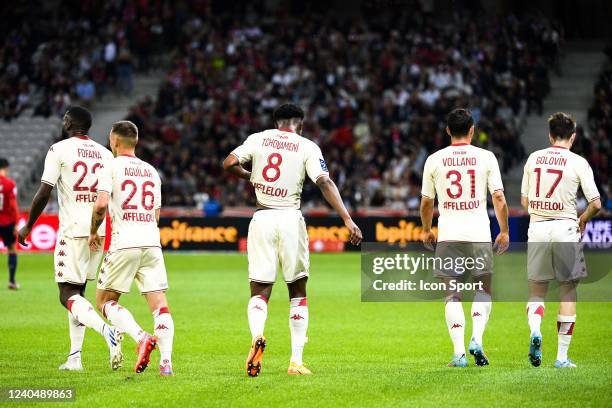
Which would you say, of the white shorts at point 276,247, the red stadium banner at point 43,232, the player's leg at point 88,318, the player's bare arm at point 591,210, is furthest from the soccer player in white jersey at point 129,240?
the red stadium banner at point 43,232

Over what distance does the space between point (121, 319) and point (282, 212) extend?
5.99ft

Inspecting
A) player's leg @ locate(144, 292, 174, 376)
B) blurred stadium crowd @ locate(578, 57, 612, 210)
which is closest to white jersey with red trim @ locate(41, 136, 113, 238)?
player's leg @ locate(144, 292, 174, 376)

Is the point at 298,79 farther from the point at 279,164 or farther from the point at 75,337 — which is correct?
the point at 279,164

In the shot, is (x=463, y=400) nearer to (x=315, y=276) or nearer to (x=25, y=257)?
(x=315, y=276)

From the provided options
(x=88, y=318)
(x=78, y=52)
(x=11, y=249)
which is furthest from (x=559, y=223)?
(x=78, y=52)

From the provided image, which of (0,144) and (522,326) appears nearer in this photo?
(522,326)

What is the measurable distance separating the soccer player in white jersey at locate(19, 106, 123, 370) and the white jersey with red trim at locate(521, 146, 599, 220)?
4.40m

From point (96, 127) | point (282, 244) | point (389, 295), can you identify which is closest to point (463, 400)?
point (282, 244)

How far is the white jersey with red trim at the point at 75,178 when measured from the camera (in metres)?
10.9

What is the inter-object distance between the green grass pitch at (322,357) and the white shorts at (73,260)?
0.94 meters

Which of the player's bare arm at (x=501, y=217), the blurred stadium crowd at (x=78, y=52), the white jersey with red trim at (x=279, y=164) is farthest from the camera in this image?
the blurred stadium crowd at (x=78, y=52)

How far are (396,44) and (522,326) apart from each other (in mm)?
23441

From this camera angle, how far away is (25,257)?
97.1 ft

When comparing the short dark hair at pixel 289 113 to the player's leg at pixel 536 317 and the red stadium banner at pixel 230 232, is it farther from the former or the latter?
the red stadium banner at pixel 230 232
